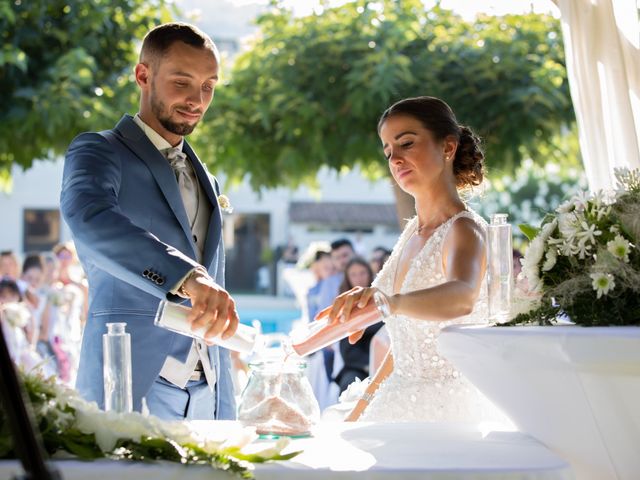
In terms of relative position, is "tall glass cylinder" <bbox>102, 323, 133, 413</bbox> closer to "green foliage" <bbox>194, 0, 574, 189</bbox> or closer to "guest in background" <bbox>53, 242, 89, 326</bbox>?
"green foliage" <bbox>194, 0, 574, 189</bbox>

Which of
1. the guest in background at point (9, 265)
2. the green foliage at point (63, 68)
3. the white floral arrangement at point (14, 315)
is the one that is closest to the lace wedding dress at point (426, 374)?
the white floral arrangement at point (14, 315)

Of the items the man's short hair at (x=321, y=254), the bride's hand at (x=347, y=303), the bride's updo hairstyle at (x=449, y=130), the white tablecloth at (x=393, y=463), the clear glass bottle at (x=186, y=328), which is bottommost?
the white tablecloth at (x=393, y=463)

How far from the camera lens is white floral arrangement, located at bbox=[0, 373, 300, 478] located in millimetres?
1704

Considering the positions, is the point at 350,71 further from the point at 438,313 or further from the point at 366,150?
the point at 438,313

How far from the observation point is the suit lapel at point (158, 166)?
262 centimetres

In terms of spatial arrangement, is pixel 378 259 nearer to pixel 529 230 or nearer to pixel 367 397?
pixel 367 397

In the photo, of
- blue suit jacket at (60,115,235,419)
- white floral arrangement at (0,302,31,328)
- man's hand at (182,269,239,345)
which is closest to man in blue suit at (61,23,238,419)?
blue suit jacket at (60,115,235,419)

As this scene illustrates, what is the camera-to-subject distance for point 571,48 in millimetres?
3373

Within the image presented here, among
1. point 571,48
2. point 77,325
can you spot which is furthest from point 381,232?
point 571,48

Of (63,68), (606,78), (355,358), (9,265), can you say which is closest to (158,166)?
(606,78)

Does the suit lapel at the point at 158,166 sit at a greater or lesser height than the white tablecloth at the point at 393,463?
greater

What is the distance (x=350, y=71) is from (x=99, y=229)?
5883 millimetres

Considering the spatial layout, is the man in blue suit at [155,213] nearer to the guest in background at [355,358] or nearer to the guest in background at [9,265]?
the guest in background at [355,358]

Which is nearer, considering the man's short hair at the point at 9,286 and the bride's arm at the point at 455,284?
the bride's arm at the point at 455,284
